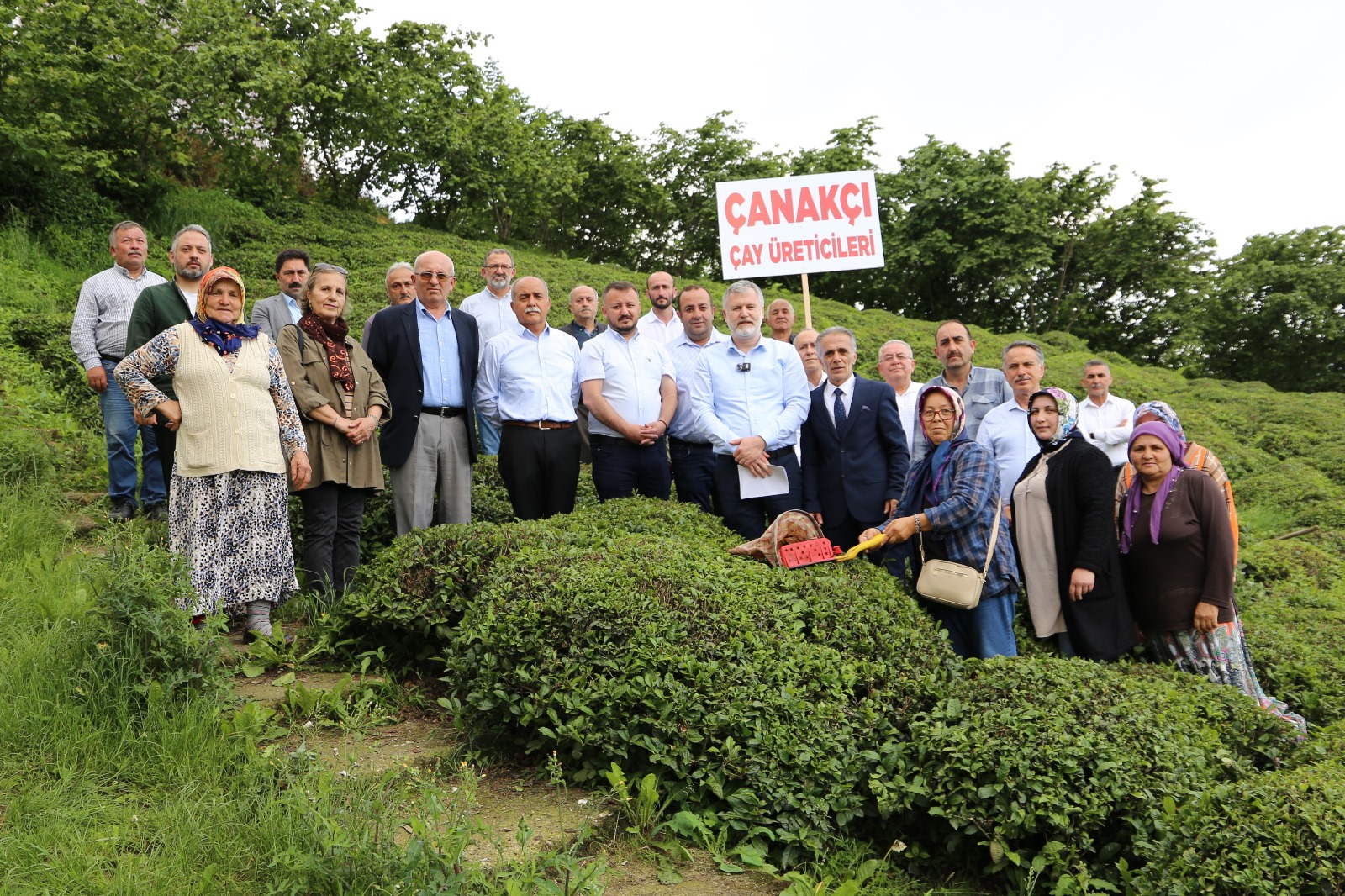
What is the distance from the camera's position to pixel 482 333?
24.1 feet

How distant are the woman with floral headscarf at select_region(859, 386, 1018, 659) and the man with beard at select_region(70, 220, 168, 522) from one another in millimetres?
4755

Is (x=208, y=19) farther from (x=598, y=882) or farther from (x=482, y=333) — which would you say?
(x=598, y=882)

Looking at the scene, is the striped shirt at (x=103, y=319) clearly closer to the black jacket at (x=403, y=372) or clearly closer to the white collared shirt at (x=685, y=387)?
the black jacket at (x=403, y=372)

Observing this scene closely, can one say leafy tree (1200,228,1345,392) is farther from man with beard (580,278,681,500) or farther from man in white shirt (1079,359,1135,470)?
man with beard (580,278,681,500)

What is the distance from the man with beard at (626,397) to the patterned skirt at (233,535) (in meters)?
2.10

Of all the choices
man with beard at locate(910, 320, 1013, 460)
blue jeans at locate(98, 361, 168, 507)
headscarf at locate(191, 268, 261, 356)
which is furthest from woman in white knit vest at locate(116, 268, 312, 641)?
man with beard at locate(910, 320, 1013, 460)

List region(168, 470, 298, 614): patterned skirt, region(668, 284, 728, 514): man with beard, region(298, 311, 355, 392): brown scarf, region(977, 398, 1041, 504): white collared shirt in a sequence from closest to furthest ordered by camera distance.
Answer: region(168, 470, 298, 614): patterned skirt
region(298, 311, 355, 392): brown scarf
region(977, 398, 1041, 504): white collared shirt
region(668, 284, 728, 514): man with beard

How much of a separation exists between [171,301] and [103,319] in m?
1.05

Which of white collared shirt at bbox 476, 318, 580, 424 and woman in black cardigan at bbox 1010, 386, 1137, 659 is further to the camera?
white collared shirt at bbox 476, 318, 580, 424

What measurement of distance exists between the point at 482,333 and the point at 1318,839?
19.4 ft

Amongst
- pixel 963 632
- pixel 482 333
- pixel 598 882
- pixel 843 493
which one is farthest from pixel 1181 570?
pixel 482 333

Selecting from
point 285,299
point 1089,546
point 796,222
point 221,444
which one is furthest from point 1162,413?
point 285,299

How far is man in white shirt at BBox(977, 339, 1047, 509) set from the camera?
6242 millimetres

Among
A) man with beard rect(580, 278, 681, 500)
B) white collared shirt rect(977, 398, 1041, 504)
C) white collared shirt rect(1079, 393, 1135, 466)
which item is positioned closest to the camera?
white collared shirt rect(977, 398, 1041, 504)
